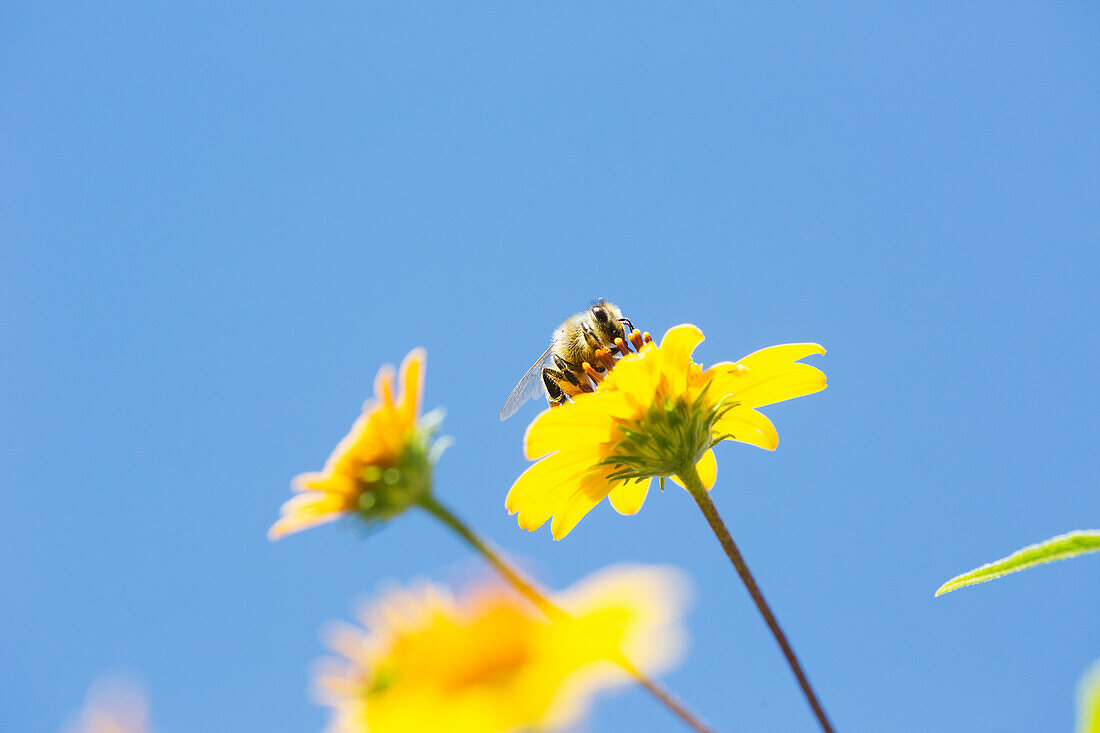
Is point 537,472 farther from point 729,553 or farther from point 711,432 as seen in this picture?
point 729,553

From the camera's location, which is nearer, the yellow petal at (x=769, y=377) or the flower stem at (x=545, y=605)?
the flower stem at (x=545, y=605)

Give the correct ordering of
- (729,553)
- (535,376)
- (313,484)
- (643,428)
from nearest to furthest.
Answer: (729,553) < (313,484) < (643,428) < (535,376)

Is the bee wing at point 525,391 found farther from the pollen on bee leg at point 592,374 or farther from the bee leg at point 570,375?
the pollen on bee leg at point 592,374

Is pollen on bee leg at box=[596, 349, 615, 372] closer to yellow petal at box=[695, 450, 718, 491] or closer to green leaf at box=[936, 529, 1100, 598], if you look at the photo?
yellow petal at box=[695, 450, 718, 491]

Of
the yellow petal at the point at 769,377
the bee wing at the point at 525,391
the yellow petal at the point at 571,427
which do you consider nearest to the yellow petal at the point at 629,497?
the yellow petal at the point at 571,427

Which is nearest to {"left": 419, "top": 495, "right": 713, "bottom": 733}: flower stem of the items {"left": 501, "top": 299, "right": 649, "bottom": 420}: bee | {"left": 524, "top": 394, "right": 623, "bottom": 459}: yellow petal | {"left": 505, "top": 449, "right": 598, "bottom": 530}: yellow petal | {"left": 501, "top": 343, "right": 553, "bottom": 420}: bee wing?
{"left": 524, "top": 394, "right": 623, "bottom": 459}: yellow petal

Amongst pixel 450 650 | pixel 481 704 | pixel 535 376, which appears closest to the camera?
pixel 481 704

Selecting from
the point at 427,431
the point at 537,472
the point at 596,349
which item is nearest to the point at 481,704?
the point at 537,472

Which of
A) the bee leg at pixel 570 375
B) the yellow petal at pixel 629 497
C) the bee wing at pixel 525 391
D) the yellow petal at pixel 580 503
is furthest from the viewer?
the bee wing at pixel 525 391
